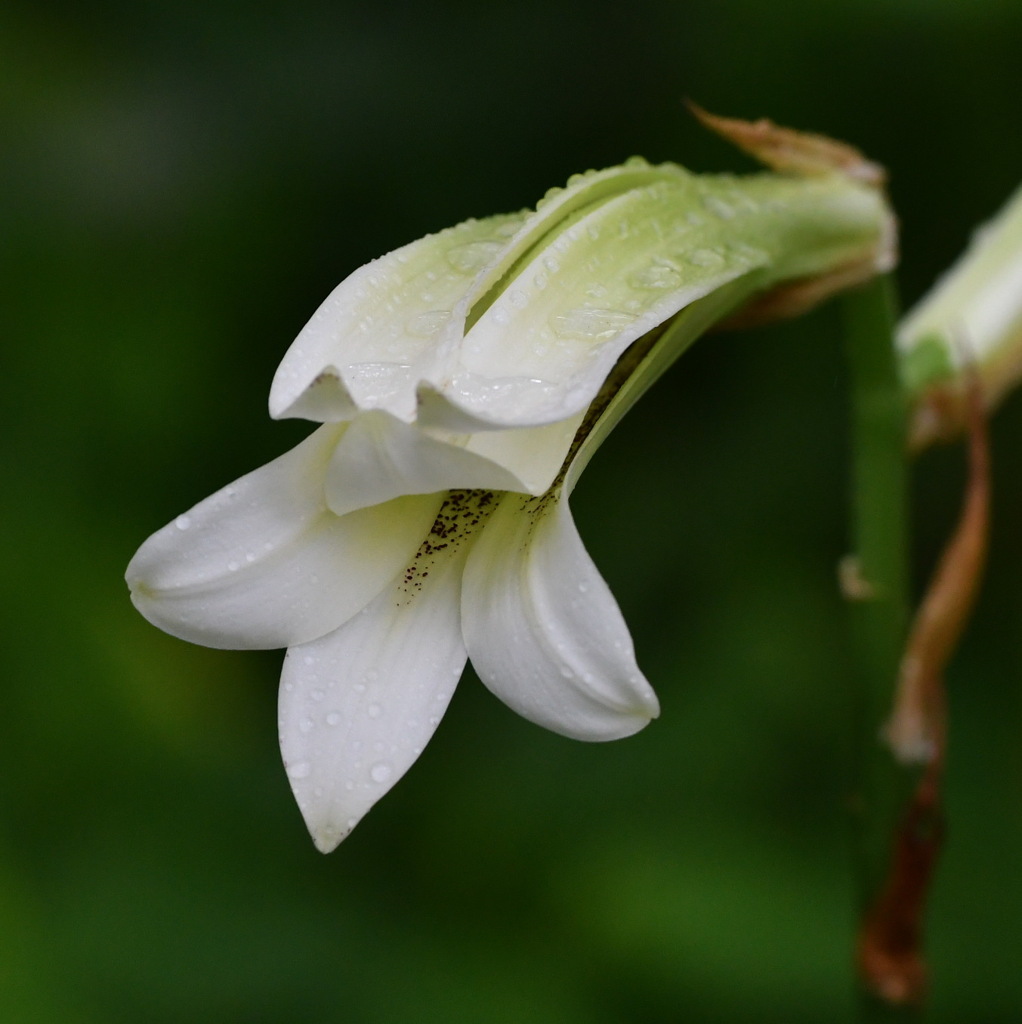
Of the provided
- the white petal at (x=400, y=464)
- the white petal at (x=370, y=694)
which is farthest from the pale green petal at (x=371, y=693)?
the white petal at (x=400, y=464)

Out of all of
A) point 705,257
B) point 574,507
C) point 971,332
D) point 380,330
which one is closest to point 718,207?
point 705,257

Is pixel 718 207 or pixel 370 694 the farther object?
pixel 718 207

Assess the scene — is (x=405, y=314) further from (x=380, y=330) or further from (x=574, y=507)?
(x=574, y=507)

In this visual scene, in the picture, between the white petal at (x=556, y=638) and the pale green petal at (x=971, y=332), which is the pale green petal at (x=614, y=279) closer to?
the white petal at (x=556, y=638)

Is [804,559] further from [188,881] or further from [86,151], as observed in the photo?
[86,151]

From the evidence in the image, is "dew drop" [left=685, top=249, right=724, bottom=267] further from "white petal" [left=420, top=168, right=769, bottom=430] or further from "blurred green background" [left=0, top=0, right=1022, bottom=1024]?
"blurred green background" [left=0, top=0, right=1022, bottom=1024]

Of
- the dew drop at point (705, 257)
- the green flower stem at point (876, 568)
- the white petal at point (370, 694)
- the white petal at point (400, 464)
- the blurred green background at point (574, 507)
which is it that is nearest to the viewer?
the white petal at point (400, 464)

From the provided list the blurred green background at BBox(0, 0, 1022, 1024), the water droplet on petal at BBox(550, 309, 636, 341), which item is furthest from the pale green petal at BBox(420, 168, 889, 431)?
the blurred green background at BBox(0, 0, 1022, 1024)

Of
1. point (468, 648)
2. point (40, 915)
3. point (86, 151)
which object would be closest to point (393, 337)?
point (468, 648)
